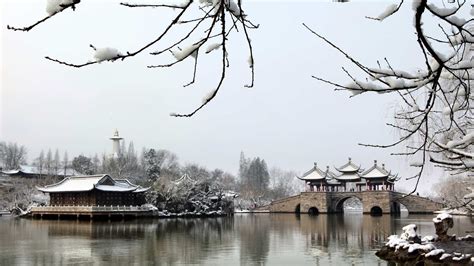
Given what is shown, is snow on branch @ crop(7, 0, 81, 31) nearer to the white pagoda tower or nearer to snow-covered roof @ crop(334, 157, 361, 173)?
snow-covered roof @ crop(334, 157, 361, 173)

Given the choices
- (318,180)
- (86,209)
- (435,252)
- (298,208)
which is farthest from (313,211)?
(435,252)

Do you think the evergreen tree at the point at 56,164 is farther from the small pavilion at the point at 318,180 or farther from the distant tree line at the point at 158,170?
the small pavilion at the point at 318,180

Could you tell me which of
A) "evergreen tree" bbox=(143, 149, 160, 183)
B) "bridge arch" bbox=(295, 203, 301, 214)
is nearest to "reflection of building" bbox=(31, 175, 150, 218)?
"evergreen tree" bbox=(143, 149, 160, 183)

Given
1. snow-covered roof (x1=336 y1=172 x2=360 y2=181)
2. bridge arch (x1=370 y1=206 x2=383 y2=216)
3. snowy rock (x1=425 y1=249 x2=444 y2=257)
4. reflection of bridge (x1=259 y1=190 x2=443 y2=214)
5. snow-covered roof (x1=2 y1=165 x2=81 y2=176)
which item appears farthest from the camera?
snow-covered roof (x1=2 y1=165 x2=81 y2=176)

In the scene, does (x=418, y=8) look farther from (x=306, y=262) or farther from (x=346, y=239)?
(x=346, y=239)

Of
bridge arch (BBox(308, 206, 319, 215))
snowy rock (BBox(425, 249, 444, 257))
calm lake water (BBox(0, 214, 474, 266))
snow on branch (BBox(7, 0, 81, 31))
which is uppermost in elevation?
snow on branch (BBox(7, 0, 81, 31))

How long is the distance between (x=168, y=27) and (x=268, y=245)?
49.2 ft

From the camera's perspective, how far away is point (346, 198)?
50250mm

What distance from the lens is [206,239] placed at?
18.2m

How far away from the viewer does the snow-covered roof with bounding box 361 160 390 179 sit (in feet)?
153

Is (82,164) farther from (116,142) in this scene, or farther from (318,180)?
(318,180)

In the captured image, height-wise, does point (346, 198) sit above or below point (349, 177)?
below

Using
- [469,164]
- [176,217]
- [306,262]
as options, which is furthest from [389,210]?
[469,164]

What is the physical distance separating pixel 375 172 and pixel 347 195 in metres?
4.16
